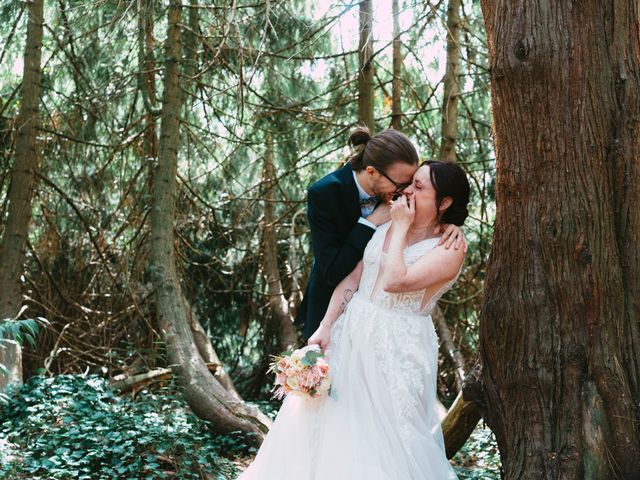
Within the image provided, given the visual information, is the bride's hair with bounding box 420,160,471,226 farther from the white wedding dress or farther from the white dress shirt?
the white dress shirt

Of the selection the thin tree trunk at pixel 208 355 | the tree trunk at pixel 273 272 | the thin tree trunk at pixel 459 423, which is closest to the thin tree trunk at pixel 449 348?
the tree trunk at pixel 273 272

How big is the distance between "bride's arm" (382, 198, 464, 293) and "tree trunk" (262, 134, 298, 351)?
4.71 metres

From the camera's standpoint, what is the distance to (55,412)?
5984mm

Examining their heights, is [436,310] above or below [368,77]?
below

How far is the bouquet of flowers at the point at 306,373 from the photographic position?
3539mm

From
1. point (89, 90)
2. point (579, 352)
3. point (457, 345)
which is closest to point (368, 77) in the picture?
point (89, 90)

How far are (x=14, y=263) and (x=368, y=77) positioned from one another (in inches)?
142

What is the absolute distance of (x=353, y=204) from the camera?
397 centimetres

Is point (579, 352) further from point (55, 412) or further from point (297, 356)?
point (55, 412)

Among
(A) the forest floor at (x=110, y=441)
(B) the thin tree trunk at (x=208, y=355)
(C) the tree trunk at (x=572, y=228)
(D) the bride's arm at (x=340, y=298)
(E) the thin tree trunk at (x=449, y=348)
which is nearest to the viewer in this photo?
(C) the tree trunk at (x=572, y=228)

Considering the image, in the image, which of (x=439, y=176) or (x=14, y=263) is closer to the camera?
(x=439, y=176)

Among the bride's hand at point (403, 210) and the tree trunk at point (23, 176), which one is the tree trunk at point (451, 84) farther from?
the tree trunk at point (23, 176)

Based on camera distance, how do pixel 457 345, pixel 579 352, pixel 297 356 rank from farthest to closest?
A: pixel 457 345 < pixel 297 356 < pixel 579 352

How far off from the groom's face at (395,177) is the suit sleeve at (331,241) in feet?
0.71
